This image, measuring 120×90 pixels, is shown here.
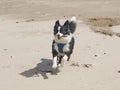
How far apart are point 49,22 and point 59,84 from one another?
538 centimetres

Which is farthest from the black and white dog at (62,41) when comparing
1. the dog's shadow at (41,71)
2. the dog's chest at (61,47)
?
the dog's shadow at (41,71)

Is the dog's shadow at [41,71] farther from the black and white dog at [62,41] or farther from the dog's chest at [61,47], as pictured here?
the dog's chest at [61,47]

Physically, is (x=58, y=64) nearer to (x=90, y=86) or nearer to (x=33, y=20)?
(x=90, y=86)

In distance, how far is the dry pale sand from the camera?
7.11 meters

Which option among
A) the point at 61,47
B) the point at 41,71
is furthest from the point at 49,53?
the point at 61,47

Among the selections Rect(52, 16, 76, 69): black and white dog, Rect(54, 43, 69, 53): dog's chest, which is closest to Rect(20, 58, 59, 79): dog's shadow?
Rect(52, 16, 76, 69): black and white dog

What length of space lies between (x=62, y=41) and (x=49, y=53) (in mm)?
1635

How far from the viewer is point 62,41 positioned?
723cm

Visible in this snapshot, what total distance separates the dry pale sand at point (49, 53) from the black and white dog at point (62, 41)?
299 millimetres

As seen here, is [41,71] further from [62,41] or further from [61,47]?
[62,41]

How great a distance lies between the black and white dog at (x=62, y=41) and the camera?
720 centimetres

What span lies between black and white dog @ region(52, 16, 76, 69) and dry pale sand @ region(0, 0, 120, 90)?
30 cm

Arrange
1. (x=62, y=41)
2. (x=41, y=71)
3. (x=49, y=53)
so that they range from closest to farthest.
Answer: (x=62, y=41), (x=41, y=71), (x=49, y=53)

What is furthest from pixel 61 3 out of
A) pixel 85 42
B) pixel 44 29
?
pixel 85 42
